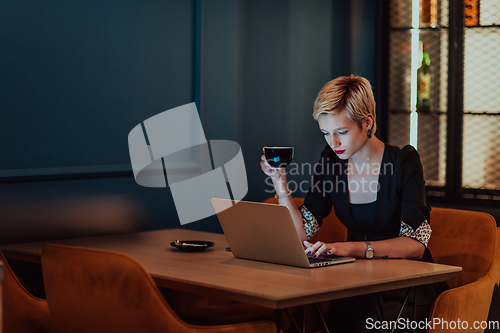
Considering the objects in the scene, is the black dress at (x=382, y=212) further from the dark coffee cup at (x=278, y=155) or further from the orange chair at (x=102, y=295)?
the orange chair at (x=102, y=295)

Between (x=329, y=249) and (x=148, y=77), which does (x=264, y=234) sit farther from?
(x=148, y=77)

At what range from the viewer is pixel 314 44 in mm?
3621

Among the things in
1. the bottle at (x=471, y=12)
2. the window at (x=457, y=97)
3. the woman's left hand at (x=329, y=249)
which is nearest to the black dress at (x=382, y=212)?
the woman's left hand at (x=329, y=249)

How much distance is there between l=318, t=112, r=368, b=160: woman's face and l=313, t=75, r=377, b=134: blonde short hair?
0.02 m

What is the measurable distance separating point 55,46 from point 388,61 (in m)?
2.27

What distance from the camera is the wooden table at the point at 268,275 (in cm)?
150

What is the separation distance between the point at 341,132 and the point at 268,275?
76cm

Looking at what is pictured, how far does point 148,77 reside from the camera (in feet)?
9.18

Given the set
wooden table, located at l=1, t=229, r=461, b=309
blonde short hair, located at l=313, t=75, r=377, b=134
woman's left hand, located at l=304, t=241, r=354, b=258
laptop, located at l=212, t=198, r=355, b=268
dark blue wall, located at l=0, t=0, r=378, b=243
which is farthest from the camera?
dark blue wall, located at l=0, t=0, r=378, b=243

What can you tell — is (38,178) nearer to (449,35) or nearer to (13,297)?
(13,297)

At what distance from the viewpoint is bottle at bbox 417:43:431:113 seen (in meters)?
3.62

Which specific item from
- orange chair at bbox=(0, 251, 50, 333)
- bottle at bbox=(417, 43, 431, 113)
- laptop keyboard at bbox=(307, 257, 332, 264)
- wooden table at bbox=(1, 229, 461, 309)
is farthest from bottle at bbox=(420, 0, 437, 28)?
orange chair at bbox=(0, 251, 50, 333)

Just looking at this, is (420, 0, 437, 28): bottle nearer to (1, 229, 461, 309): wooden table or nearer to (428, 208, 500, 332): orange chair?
(428, 208, 500, 332): orange chair

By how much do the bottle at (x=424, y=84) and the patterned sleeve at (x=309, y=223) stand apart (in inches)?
61.1
